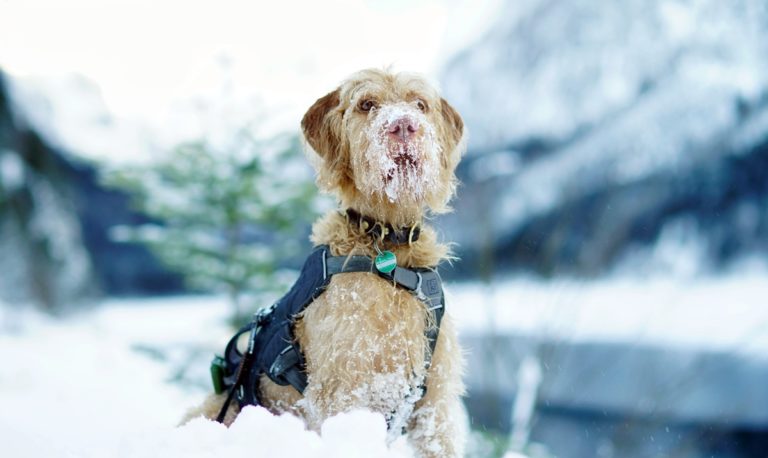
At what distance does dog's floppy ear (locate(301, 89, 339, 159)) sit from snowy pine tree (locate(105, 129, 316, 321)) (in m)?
3.73

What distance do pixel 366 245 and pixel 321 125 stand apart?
0.60 meters

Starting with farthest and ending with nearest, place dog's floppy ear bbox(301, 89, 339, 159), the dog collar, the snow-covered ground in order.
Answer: the snow-covered ground → dog's floppy ear bbox(301, 89, 339, 159) → the dog collar

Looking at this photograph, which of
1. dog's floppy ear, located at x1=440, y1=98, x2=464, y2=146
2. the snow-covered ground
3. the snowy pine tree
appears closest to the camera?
dog's floppy ear, located at x1=440, y1=98, x2=464, y2=146

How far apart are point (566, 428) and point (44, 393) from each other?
7.56 meters

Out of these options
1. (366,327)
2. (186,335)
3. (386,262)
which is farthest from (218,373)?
(186,335)

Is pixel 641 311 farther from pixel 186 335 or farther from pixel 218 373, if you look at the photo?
pixel 218 373

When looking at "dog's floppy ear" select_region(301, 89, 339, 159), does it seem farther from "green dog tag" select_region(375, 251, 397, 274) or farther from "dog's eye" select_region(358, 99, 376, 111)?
"green dog tag" select_region(375, 251, 397, 274)

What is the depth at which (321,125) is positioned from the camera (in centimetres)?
277

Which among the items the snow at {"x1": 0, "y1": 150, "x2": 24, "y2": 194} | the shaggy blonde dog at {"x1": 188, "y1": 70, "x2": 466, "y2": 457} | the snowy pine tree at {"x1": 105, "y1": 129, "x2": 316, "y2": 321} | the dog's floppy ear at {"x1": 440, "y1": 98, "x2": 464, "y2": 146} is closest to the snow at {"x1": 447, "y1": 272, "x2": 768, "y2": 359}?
the snowy pine tree at {"x1": 105, "y1": 129, "x2": 316, "y2": 321}

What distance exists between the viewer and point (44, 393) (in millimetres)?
7434

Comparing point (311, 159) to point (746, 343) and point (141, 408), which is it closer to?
point (141, 408)

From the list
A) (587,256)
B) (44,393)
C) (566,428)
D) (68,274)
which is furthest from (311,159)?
(68,274)

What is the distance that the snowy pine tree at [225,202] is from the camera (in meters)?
6.50

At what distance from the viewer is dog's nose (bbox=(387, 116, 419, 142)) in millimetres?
2418
